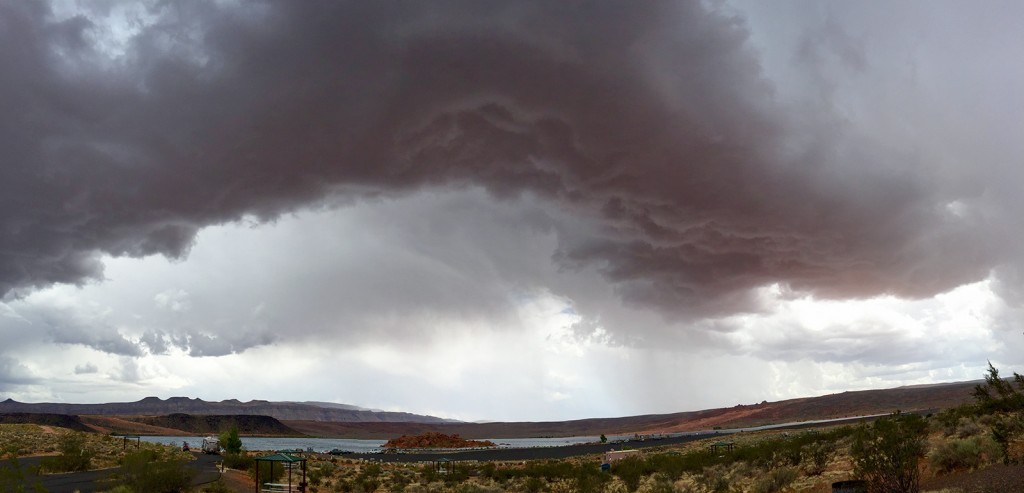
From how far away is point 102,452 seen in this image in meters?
49.7

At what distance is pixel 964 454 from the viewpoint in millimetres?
22938

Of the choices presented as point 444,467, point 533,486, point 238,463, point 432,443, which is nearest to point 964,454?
point 533,486

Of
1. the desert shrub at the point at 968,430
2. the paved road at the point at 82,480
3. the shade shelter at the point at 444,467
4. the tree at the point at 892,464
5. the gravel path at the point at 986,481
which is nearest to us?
the gravel path at the point at 986,481

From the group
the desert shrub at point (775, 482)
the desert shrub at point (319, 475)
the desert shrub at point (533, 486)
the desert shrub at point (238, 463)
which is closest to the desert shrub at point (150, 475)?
the desert shrub at point (319, 475)

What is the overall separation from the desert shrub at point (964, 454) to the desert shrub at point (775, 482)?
16.9 ft

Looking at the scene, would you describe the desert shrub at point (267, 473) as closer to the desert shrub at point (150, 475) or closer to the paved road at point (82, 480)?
the paved road at point (82, 480)

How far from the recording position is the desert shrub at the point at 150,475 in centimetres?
2469

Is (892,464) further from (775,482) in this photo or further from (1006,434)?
(1006,434)

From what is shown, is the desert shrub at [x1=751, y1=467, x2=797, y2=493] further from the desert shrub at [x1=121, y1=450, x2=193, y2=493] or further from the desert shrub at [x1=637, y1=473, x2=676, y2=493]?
the desert shrub at [x1=121, y1=450, x2=193, y2=493]

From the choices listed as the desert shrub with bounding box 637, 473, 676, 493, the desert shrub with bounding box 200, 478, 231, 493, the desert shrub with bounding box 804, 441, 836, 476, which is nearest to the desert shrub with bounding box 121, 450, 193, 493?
the desert shrub with bounding box 200, 478, 231, 493

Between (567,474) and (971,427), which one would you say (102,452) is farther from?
(971,427)

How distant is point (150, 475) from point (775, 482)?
2446 centimetres

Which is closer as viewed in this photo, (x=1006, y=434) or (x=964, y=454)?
(x=964, y=454)

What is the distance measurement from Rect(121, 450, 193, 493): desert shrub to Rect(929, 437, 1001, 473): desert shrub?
28764 mm
